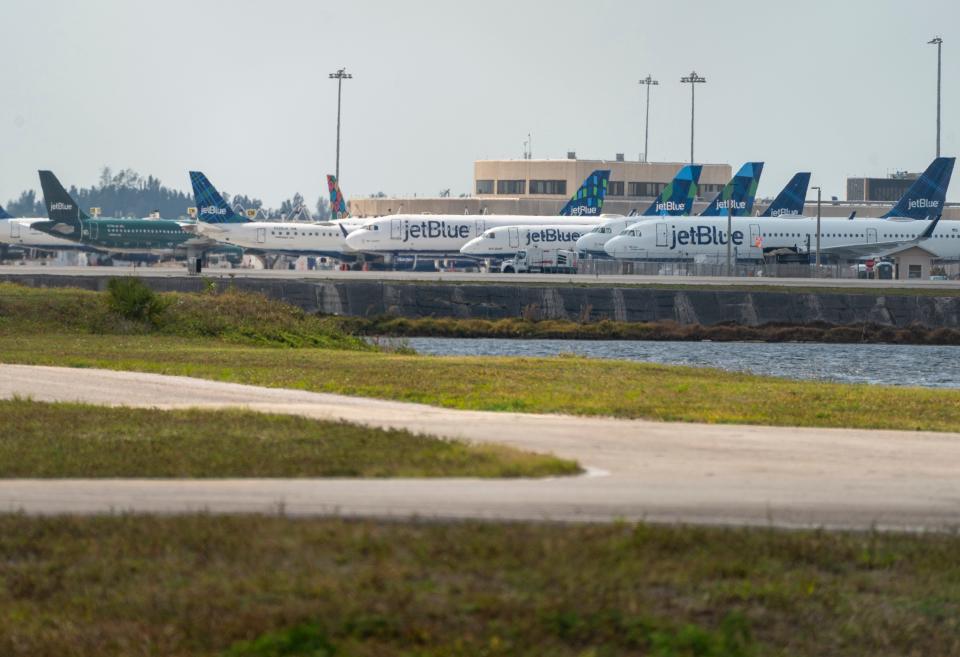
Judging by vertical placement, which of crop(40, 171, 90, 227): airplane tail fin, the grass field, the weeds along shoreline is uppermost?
crop(40, 171, 90, 227): airplane tail fin

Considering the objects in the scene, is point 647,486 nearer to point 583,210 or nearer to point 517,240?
point 517,240

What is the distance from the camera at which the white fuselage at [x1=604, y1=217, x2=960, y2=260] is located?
308ft

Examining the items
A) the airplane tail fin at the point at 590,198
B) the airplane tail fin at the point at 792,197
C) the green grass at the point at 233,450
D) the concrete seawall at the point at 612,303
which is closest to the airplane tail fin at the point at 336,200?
the airplane tail fin at the point at 590,198

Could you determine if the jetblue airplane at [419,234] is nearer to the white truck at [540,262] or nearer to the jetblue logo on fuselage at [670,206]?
the white truck at [540,262]

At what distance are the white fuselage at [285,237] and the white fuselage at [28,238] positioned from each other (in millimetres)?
18592

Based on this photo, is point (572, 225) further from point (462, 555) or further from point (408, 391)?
point (462, 555)

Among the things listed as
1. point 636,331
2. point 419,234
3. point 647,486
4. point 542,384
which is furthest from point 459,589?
point 419,234

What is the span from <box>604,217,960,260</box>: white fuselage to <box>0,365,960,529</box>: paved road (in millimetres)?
74927

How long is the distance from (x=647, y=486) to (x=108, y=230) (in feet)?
353

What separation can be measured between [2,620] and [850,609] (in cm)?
568

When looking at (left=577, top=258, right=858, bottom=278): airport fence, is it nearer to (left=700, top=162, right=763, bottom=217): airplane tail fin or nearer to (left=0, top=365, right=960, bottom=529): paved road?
(left=700, top=162, right=763, bottom=217): airplane tail fin

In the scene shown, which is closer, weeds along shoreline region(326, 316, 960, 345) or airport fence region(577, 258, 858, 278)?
weeds along shoreline region(326, 316, 960, 345)

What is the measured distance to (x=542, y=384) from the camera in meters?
26.5

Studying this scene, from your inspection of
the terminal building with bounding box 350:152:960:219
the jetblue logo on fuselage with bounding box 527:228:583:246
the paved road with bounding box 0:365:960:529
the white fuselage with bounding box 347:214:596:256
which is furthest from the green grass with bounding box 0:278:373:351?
the terminal building with bounding box 350:152:960:219
